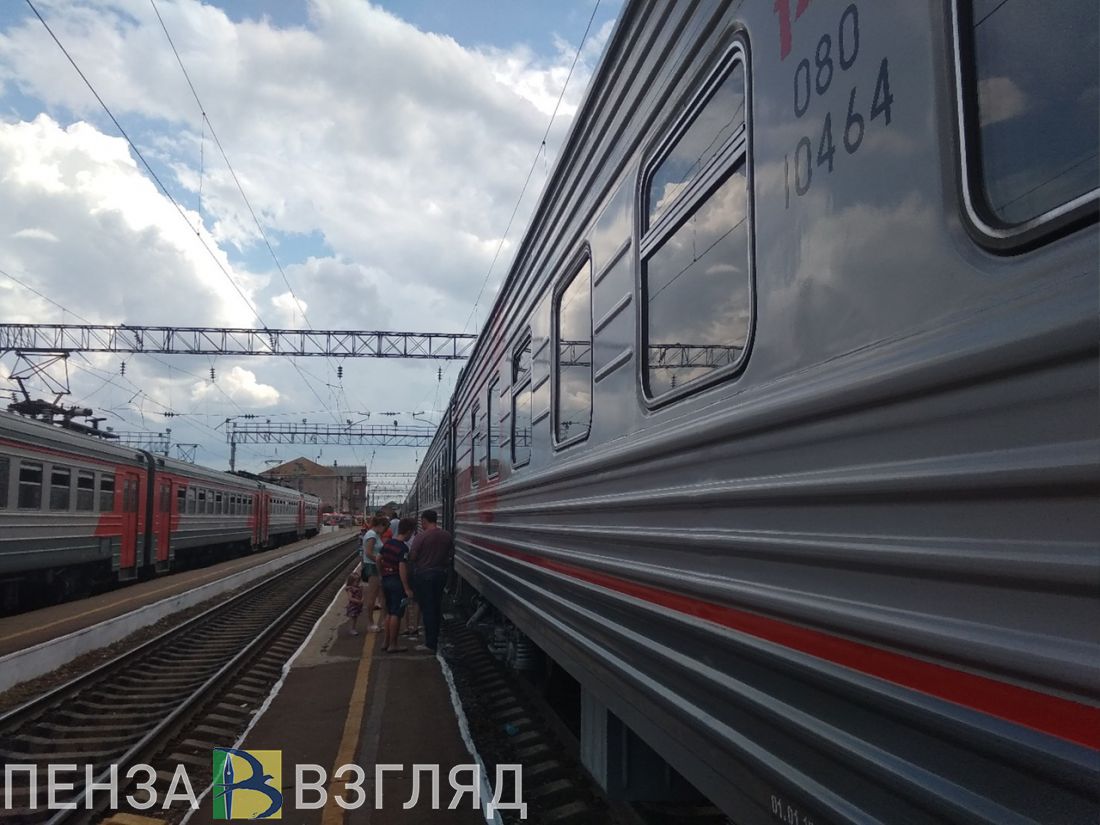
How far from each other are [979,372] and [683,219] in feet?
4.96

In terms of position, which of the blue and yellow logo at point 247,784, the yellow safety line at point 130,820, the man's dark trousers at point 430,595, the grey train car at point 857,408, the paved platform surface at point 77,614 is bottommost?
the yellow safety line at point 130,820

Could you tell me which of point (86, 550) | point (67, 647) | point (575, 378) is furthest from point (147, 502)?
point (575, 378)

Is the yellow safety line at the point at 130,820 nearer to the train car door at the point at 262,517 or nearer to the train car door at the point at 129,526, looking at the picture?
the train car door at the point at 129,526

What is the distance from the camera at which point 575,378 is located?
4184 millimetres

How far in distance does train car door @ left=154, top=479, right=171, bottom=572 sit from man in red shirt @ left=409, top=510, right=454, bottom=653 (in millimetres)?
11322

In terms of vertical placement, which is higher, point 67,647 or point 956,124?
point 956,124

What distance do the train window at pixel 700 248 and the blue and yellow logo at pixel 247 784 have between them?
3.31m

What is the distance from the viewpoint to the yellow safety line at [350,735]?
477 centimetres

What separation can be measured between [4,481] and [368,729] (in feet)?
24.7

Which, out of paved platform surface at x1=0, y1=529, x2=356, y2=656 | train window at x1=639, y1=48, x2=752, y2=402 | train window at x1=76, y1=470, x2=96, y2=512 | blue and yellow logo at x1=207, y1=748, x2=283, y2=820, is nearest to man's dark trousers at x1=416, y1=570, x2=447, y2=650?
blue and yellow logo at x1=207, y1=748, x2=283, y2=820

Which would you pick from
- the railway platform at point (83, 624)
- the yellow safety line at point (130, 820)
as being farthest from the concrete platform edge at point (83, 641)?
the yellow safety line at point (130, 820)

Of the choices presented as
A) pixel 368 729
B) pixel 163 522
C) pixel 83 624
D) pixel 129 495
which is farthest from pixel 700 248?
pixel 163 522

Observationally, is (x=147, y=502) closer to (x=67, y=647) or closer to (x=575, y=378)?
(x=67, y=647)

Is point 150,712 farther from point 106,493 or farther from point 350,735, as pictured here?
point 106,493
